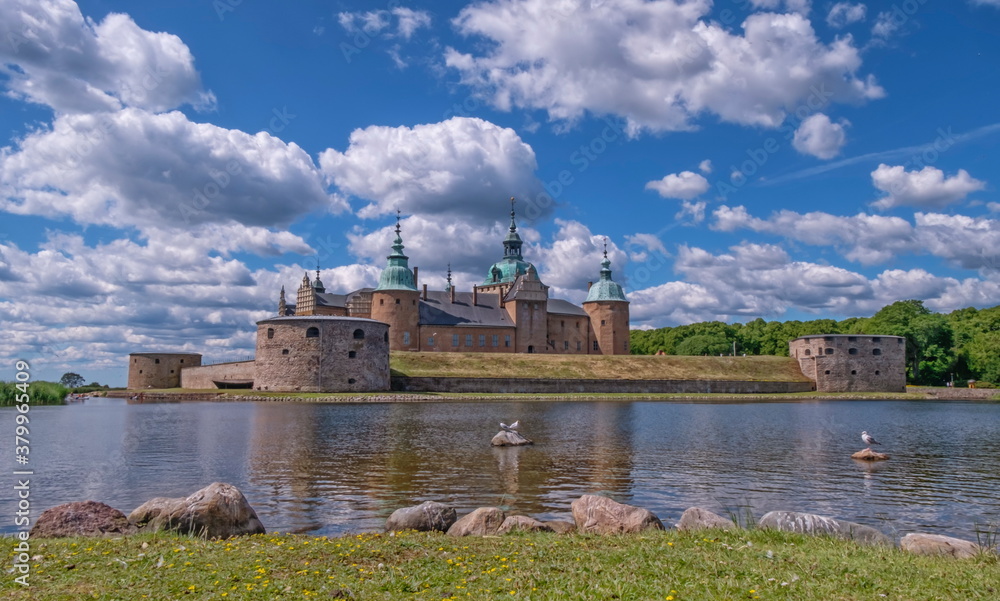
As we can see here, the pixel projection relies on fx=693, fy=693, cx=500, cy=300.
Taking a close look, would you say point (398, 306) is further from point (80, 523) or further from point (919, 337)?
point (80, 523)

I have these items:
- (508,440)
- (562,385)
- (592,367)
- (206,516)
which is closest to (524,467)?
(508,440)

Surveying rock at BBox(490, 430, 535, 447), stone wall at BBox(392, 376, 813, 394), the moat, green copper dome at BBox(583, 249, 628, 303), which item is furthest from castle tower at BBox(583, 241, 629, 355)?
rock at BBox(490, 430, 535, 447)

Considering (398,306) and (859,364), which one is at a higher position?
(398,306)

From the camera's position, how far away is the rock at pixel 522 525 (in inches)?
379

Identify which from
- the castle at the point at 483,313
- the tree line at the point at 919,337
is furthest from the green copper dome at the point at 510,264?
the tree line at the point at 919,337

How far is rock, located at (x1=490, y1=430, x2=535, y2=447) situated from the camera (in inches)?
874

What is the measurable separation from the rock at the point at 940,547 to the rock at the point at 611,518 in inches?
123

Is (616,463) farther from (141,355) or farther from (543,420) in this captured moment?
(141,355)

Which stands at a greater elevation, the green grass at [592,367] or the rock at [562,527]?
the green grass at [592,367]

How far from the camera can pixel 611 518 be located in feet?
32.8

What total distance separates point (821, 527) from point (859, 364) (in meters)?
65.6

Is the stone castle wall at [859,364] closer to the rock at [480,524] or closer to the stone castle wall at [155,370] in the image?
the stone castle wall at [155,370]

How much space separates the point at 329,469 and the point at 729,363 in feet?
197

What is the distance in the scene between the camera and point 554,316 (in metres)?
81.3
